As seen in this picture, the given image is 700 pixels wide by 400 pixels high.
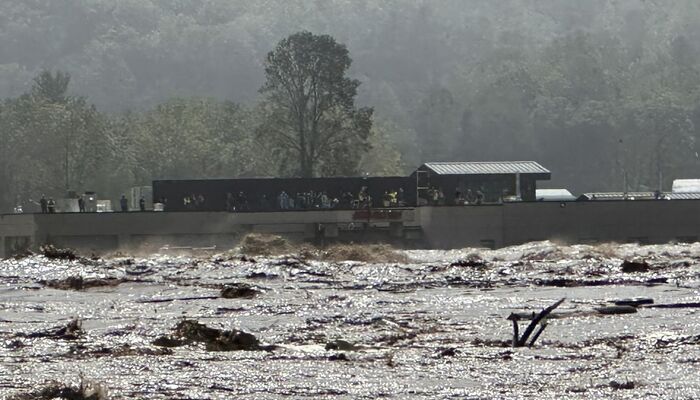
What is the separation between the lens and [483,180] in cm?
8144

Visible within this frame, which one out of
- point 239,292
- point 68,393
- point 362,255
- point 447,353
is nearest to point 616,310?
point 447,353

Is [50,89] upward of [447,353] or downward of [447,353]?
upward

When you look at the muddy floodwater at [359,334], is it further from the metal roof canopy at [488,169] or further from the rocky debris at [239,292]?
the metal roof canopy at [488,169]

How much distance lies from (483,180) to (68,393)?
64009 millimetres

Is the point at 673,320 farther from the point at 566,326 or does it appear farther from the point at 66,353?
the point at 66,353

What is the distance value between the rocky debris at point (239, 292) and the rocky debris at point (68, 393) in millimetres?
14817

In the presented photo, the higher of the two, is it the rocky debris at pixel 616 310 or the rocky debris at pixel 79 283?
the rocky debris at pixel 79 283

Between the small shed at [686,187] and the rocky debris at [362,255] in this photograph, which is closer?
the rocky debris at [362,255]

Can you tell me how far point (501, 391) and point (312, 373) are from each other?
2.58 m

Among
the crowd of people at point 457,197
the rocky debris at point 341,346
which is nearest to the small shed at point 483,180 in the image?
the crowd of people at point 457,197

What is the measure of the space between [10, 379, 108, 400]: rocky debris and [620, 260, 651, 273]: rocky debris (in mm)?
24027

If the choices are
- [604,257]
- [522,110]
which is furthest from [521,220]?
[522,110]

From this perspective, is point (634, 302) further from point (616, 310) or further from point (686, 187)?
point (686, 187)

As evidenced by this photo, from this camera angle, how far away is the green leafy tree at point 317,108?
9575cm
